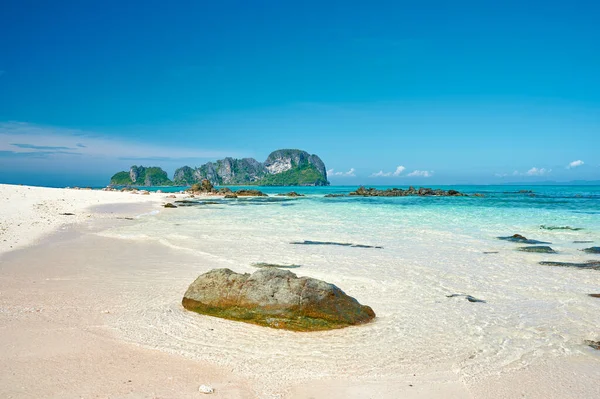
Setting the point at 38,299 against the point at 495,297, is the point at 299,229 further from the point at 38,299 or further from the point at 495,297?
the point at 38,299

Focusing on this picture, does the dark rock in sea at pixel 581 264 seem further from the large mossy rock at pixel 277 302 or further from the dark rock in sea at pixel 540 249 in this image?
the large mossy rock at pixel 277 302

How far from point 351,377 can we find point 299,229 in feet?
59.6

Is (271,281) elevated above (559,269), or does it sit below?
above

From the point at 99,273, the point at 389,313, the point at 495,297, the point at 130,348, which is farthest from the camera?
the point at 99,273

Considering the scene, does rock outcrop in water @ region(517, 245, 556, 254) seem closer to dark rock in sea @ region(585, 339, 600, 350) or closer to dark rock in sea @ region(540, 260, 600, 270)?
dark rock in sea @ region(540, 260, 600, 270)

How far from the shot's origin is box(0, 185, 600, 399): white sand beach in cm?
504

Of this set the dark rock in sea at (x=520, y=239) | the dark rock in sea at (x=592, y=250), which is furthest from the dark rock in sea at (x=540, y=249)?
the dark rock in sea at (x=520, y=239)

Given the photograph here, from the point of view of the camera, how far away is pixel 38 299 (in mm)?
8359

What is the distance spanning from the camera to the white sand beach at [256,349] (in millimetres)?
5039

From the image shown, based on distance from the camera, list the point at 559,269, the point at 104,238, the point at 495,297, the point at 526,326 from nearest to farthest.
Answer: the point at 526,326 → the point at 495,297 → the point at 559,269 → the point at 104,238

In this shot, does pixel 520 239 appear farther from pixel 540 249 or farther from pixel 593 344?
pixel 593 344

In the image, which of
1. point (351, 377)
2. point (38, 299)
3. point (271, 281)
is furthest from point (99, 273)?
point (351, 377)

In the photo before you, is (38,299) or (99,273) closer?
(38,299)

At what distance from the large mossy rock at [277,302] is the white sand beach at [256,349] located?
0.25 meters
